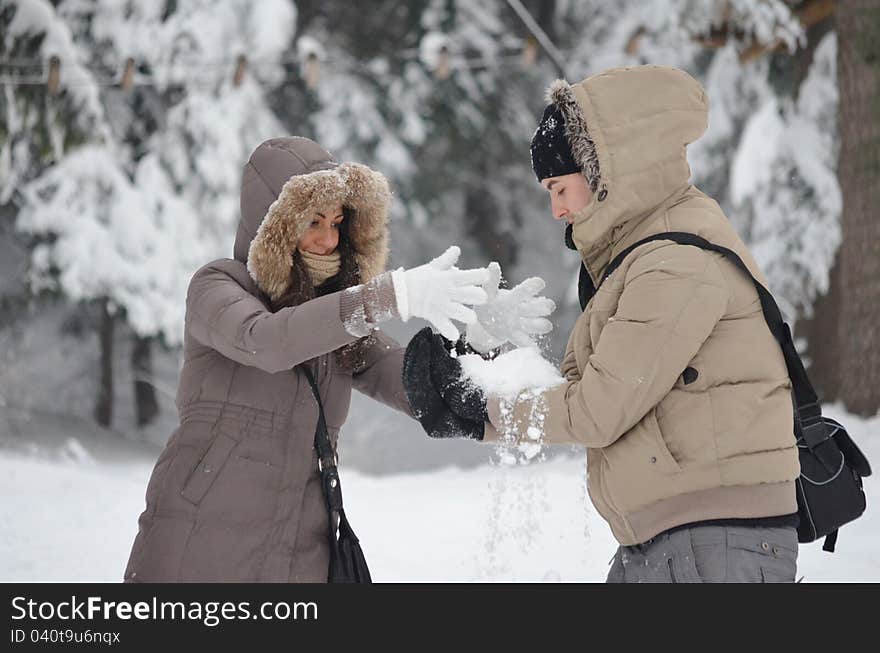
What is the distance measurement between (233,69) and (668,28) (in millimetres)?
4980

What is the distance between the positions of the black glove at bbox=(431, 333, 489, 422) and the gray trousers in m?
0.54

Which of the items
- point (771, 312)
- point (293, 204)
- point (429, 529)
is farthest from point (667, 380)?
point (429, 529)

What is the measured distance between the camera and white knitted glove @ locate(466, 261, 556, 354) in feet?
10.7

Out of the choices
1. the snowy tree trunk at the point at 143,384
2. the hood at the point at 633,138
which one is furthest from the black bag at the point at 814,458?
the snowy tree trunk at the point at 143,384

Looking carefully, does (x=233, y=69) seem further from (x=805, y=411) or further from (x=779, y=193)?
(x=805, y=411)

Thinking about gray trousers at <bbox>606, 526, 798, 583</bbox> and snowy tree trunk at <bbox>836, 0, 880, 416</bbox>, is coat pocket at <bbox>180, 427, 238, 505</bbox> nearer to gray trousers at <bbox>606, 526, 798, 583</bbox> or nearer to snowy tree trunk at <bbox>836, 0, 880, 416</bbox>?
gray trousers at <bbox>606, 526, 798, 583</bbox>

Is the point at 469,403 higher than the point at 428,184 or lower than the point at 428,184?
lower

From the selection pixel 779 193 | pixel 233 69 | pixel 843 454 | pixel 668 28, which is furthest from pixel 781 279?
pixel 843 454

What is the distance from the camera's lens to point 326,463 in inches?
121

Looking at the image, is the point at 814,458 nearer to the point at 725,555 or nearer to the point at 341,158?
→ the point at 725,555

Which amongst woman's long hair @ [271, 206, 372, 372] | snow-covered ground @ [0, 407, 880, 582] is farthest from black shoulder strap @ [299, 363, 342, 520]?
snow-covered ground @ [0, 407, 880, 582]

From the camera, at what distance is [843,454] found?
8.93 ft

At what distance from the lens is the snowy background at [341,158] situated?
270 inches

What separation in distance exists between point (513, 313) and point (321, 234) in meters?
0.66
